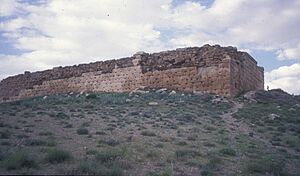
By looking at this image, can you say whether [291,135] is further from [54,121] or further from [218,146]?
[54,121]

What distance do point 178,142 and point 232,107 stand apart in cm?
894

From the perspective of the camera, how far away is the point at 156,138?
459 inches

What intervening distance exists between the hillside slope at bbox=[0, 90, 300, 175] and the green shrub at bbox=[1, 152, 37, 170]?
0.02 meters

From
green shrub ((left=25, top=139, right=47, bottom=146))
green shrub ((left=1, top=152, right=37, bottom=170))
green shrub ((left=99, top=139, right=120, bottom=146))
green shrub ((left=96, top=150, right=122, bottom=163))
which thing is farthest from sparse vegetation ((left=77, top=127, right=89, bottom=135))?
green shrub ((left=1, top=152, right=37, bottom=170))

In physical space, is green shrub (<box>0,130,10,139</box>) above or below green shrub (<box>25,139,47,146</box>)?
above

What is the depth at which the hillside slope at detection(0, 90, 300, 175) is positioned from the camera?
8023 mm

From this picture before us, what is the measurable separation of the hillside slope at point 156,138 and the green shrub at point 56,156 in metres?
0.02

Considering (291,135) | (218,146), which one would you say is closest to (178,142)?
(218,146)

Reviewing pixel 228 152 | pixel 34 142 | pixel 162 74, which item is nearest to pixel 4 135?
pixel 34 142

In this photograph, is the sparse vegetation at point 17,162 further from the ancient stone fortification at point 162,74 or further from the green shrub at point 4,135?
the ancient stone fortification at point 162,74

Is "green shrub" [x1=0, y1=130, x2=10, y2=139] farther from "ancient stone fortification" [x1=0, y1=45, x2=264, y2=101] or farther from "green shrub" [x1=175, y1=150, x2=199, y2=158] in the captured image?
"ancient stone fortification" [x1=0, y1=45, x2=264, y2=101]

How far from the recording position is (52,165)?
7578 mm

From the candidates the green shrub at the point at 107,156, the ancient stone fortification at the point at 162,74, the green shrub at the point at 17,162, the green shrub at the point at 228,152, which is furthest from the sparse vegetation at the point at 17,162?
the ancient stone fortification at the point at 162,74

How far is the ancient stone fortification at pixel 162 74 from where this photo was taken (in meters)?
22.7
